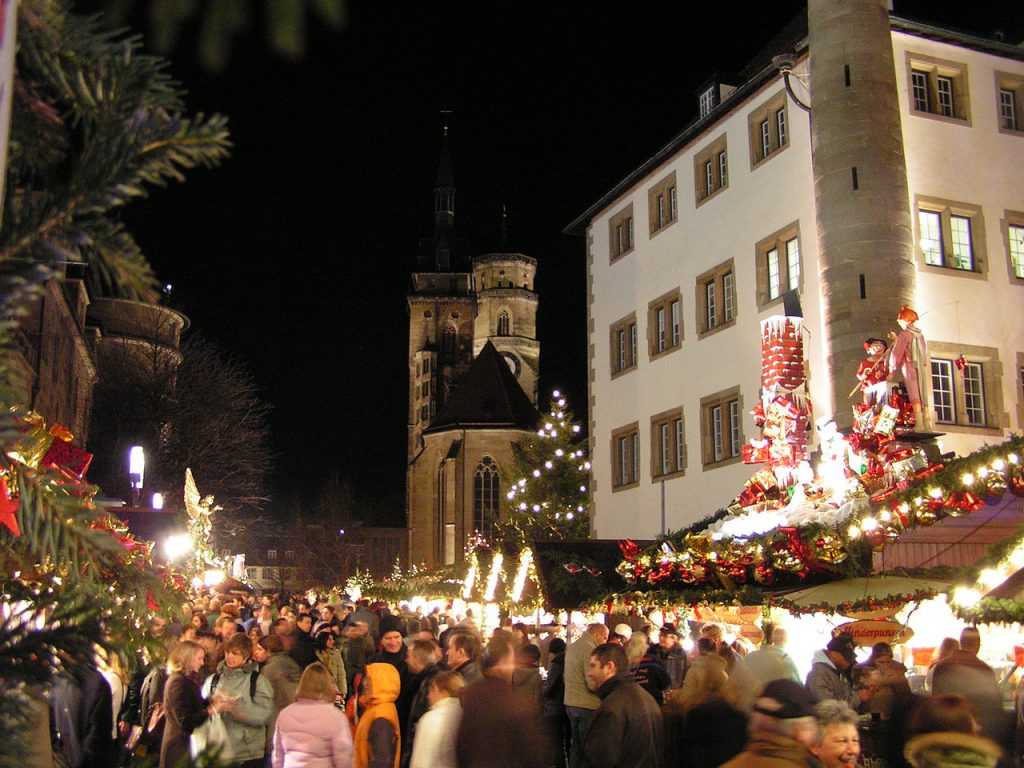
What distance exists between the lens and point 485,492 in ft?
245

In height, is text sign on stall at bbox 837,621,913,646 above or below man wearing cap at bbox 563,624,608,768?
above

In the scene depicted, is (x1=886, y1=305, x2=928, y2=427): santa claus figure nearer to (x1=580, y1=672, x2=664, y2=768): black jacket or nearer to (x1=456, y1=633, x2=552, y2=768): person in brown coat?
(x1=580, y1=672, x2=664, y2=768): black jacket

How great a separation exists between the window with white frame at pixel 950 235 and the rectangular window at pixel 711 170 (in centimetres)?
593

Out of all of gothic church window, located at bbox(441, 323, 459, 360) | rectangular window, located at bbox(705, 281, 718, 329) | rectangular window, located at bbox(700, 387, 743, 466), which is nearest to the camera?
rectangular window, located at bbox(700, 387, 743, 466)

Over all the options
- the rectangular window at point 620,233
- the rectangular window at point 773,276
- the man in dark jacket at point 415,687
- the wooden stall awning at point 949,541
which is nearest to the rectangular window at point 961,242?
the rectangular window at point 773,276

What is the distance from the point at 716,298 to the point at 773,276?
8.14 ft

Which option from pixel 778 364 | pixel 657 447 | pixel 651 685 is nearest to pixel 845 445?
pixel 778 364

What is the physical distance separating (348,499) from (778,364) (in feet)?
262

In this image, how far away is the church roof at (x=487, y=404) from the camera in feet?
254

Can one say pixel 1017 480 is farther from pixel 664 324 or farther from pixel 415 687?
pixel 664 324

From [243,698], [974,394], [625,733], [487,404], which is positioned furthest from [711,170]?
[487,404]

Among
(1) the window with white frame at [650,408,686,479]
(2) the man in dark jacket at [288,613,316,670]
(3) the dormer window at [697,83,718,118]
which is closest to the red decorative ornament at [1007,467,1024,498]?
(2) the man in dark jacket at [288,613,316,670]

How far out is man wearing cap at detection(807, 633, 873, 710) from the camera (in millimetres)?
11334

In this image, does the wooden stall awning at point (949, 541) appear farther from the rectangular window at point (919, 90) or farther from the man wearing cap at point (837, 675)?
the rectangular window at point (919, 90)
